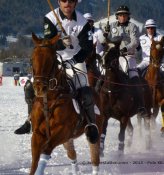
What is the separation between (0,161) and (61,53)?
309cm

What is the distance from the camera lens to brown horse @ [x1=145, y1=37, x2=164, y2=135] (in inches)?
575

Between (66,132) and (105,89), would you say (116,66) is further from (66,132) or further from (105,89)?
(66,132)

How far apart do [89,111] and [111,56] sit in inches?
145

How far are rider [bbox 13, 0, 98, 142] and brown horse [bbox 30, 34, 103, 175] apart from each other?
1.35 feet

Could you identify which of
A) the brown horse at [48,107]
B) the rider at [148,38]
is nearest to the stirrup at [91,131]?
the brown horse at [48,107]

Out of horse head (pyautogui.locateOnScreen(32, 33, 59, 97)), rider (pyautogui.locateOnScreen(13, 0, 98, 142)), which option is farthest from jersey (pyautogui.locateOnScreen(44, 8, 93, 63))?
horse head (pyautogui.locateOnScreen(32, 33, 59, 97))

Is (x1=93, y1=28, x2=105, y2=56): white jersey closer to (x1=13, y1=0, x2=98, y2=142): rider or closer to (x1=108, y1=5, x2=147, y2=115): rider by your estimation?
(x1=108, y1=5, x2=147, y2=115): rider

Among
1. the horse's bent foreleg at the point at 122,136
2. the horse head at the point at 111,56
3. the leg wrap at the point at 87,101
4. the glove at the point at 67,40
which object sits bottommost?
the horse's bent foreleg at the point at 122,136

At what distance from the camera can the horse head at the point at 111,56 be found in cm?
1267

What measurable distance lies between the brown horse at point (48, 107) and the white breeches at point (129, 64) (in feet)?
17.4

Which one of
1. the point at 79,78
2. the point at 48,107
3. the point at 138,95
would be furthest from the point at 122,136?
the point at 48,107

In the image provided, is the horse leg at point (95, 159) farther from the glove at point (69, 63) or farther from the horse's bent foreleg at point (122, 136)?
the horse's bent foreleg at point (122, 136)

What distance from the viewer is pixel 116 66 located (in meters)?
12.9

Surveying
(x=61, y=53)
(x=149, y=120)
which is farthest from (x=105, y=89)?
(x=61, y=53)
